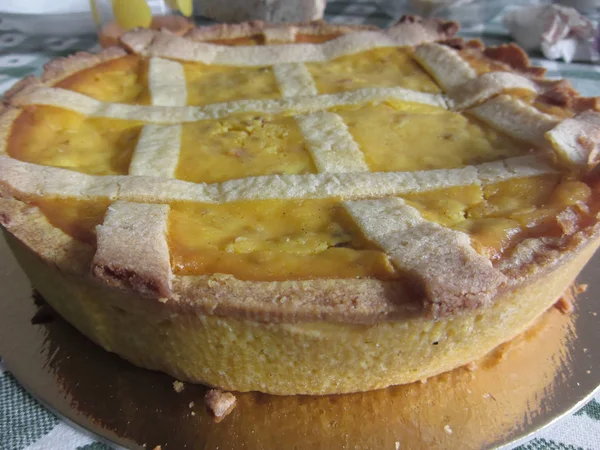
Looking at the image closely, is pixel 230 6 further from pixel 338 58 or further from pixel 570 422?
pixel 570 422

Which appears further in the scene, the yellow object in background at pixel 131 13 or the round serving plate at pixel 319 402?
the yellow object in background at pixel 131 13

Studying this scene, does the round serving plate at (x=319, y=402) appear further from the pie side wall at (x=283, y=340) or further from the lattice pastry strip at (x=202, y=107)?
the lattice pastry strip at (x=202, y=107)

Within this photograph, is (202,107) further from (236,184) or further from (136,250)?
(136,250)

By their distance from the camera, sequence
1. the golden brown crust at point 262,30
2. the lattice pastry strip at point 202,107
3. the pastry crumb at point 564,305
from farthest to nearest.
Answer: the golden brown crust at point 262,30
the lattice pastry strip at point 202,107
the pastry crumb at point 564,305

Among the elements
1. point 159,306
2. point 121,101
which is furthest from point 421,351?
point 121,101

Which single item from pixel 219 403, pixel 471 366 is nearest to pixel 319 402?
pixel 219 403

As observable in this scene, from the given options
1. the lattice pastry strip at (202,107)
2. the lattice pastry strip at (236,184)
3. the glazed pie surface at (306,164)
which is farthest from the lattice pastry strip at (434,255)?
the lattice pastry strip at (202,107)
